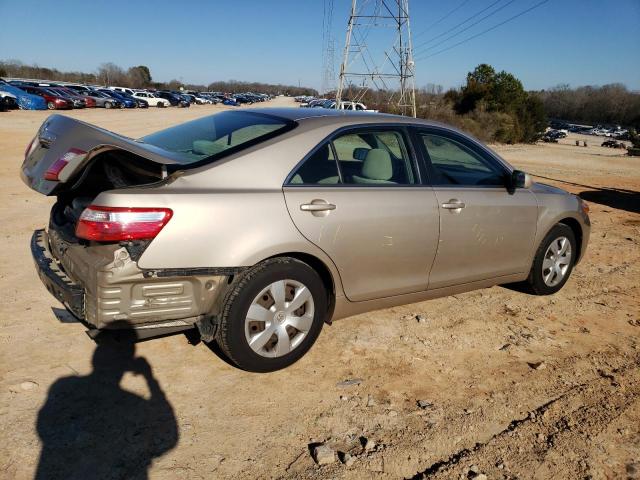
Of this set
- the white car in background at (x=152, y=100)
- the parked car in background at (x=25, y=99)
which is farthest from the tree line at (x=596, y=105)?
the parked car in background at (x=25, y=99)

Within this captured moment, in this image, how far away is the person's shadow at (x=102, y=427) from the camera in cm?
237

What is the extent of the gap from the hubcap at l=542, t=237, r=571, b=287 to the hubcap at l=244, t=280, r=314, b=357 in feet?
8.72

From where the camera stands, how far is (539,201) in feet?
14.8

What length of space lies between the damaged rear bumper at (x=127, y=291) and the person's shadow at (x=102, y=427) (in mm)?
455

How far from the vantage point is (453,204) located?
384 centimetres

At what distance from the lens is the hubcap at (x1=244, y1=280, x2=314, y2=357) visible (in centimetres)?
308

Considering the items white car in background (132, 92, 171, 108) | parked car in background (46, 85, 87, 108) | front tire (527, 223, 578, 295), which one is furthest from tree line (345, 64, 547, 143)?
front tire (527, 223, 578, 295)

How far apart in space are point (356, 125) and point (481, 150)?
1279 millimetres

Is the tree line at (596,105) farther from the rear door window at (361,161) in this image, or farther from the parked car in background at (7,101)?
the rear door window at (361,161)

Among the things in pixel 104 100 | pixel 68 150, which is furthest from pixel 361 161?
pixel 104 100

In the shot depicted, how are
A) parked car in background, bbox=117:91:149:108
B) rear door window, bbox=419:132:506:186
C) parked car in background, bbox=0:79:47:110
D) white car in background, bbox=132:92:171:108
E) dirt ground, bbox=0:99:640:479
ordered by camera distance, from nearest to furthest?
dirt ground, bbox=0:99:640:479 → rear door window, bbox=419:132:506:186 → parked car in background, bbox=0:79:47:110 → parked car in background, bbox=117:91:149:108 → white car in background, bbox=132:92:171:108

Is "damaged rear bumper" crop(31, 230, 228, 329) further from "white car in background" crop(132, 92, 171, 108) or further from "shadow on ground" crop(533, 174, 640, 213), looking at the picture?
"white car in background" crop(132, 92, 171, 108)

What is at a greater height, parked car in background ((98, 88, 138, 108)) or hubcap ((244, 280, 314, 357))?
parked car in background ((98, 88, 138, 108))

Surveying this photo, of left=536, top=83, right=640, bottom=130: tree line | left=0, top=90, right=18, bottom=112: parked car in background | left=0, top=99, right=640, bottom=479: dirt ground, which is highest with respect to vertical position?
left=536, top=83, right=640, bottom=130: tree line
